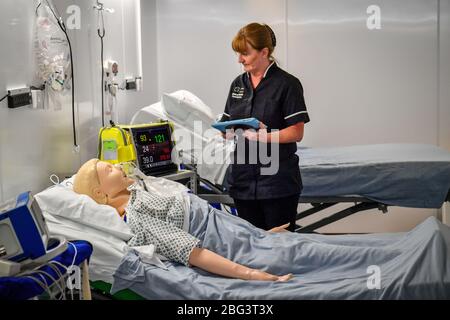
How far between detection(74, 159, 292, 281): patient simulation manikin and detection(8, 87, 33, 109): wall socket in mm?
380

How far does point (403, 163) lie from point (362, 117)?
5.69ft

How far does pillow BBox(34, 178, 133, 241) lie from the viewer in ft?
7.63

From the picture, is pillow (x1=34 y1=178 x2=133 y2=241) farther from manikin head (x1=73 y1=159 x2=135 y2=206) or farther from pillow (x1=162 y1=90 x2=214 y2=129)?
pillow (x1=162 y1=90 x2=214 y2=129)

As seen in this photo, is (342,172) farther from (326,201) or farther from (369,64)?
(369,64)

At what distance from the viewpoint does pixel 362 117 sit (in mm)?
5371

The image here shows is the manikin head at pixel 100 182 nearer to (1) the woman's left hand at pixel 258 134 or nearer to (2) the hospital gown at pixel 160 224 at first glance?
(2) the hospital gown at pixel 160 224

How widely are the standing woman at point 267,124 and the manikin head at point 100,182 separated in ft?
2.10

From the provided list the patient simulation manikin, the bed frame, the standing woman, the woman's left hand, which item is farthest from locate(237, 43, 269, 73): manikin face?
the bed frame

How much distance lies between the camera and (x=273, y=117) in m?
2.88

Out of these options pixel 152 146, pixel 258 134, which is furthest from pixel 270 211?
pixel 152 146
